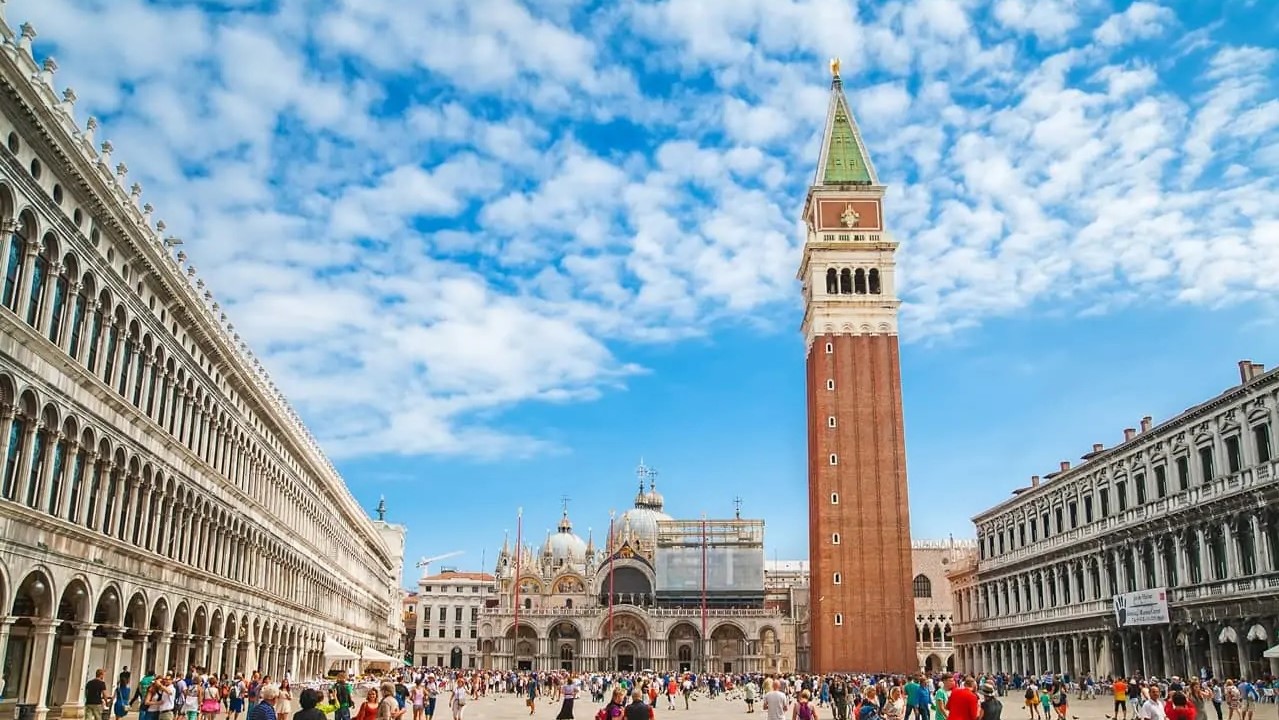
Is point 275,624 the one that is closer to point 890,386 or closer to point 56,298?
point 56,298

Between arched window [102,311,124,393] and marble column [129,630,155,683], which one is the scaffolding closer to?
marble column [129,630,155,683]

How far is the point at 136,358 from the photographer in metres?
29.5

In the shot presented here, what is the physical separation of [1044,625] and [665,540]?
159 feet

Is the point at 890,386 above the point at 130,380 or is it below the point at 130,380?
above

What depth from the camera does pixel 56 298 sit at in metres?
23.9

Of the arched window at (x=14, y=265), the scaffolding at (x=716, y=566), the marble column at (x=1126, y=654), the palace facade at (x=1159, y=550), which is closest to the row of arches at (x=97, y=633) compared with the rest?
the arched window at (x=14, y=265)

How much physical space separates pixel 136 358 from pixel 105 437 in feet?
10.6

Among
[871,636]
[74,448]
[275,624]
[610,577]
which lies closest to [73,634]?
[74,448]

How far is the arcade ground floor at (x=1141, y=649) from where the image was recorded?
3962 cm

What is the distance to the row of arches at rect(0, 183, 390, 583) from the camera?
72.7 feet

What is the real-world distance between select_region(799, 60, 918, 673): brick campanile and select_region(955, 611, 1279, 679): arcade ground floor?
23.0 ft

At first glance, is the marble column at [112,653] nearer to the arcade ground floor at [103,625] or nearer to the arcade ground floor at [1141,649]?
the arcade ground floor at [103,625]

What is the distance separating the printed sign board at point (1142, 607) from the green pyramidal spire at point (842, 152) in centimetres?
4121

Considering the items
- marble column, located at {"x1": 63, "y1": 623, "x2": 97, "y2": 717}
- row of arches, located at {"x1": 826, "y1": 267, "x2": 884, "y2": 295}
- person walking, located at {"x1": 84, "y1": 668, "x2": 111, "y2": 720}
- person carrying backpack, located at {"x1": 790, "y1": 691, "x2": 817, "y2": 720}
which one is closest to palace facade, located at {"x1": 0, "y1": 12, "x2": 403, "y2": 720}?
marble column, located at {"x1": 63, "y1": 623, "x2": 97, "y2": 717}
